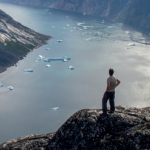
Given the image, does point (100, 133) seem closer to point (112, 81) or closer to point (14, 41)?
point (112, 81)

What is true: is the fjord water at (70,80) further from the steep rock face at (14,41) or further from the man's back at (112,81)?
the man's back at (112,81)

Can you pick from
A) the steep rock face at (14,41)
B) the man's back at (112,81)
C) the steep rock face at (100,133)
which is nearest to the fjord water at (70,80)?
the steep rock face at (14,41)

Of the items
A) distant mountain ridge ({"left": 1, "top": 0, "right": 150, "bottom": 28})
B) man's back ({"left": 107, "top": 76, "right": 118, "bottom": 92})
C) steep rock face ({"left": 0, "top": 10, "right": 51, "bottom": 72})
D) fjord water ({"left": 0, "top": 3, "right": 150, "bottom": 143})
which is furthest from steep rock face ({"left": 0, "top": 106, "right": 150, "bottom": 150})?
distant mountain ridge ({"left": 1, "top": 0, "right": 150, "bottom": 28})

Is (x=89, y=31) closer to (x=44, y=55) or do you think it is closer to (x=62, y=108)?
(x=44, y=55)

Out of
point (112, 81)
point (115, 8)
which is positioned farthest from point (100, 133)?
point (115, 8)

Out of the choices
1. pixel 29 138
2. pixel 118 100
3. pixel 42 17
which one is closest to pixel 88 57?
pixel 118 100
